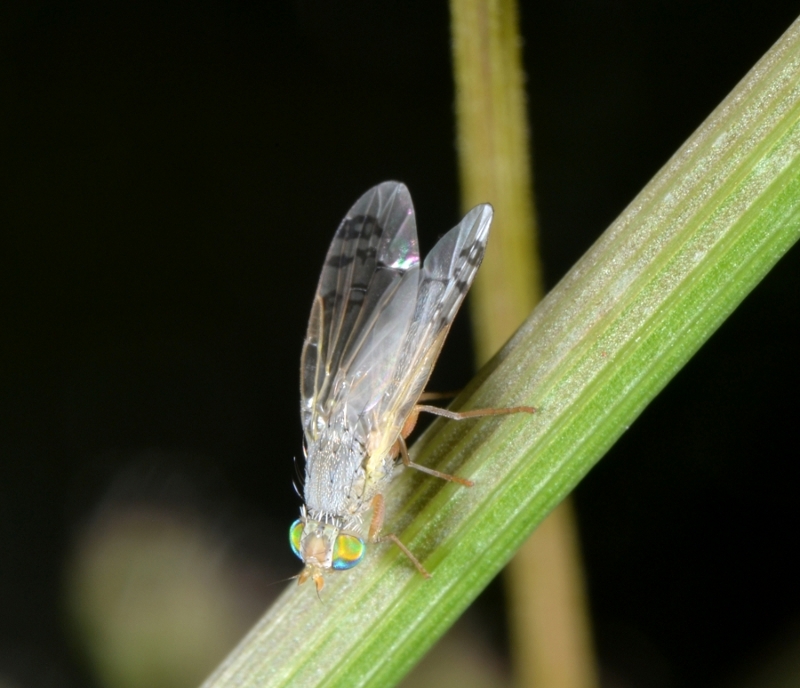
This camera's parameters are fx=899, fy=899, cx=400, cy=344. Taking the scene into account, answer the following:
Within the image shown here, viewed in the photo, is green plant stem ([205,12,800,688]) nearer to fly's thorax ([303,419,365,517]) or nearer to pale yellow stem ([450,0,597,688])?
fly's thorax ([303,419,365,517])

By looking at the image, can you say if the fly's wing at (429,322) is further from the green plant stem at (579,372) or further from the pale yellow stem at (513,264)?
the green plant stem at (579,372)

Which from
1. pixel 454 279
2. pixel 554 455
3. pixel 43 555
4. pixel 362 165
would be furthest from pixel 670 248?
pixel 43 555

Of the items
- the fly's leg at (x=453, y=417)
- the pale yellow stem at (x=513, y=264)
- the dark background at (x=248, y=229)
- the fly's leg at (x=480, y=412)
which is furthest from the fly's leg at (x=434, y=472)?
the dark background at (x=248, y=229)

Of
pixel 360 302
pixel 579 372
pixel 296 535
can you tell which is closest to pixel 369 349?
pixel 360 302

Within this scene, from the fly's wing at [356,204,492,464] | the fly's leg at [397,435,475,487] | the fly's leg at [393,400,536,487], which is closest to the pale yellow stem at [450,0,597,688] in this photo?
the fly's wing at [356,204,492,464]

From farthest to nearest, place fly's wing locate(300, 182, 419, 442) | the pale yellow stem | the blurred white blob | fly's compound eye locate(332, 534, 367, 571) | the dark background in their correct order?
1. the dark background
2. the blurred white blob
3. fly's wing locate(300, 182, 419, 442)
4. the pale yellow stem
5. fly's compound eye locate(332, 534, 367, 571)

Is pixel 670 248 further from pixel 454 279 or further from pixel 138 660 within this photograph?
pixel 138 660
